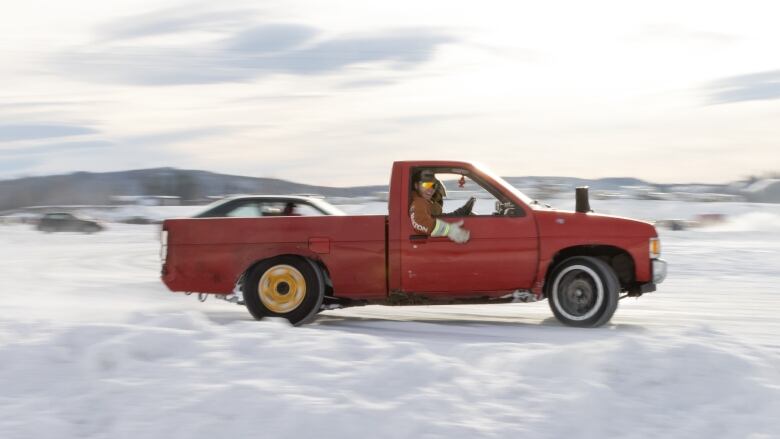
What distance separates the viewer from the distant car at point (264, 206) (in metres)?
10.6

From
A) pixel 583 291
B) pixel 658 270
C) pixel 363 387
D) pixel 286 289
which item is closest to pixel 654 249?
pixel 658 270

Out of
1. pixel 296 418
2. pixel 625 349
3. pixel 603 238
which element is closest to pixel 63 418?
pixel 296 418

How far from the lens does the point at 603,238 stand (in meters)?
8.98

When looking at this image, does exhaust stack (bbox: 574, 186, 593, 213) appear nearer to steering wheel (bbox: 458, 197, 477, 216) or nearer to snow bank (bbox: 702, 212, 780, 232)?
steering wheel (bbox: 458, 197, 477, 216)

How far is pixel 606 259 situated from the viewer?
931cm

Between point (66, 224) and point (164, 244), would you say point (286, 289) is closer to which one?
point (164, 244)

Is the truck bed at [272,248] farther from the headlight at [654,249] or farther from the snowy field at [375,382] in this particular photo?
the headlight at [654,249]

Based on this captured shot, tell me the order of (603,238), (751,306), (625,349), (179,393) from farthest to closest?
(751,306) < (603,238) < (625,349) < (179,393)

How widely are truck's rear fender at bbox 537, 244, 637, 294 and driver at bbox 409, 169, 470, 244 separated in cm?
89

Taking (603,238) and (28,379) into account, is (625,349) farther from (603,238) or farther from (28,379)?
(28,379)

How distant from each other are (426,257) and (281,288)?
1513mm

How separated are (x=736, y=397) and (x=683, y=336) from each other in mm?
2009

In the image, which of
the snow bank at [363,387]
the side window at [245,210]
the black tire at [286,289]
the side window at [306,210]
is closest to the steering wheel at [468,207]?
the black tire at [286,289]

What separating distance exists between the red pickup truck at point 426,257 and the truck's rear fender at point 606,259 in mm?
10
